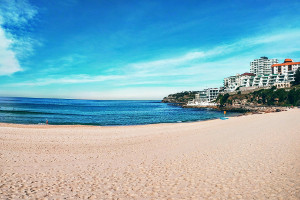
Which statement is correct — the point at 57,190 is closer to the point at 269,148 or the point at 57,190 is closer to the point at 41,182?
the point at 41,182

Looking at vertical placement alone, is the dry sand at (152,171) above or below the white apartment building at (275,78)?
below

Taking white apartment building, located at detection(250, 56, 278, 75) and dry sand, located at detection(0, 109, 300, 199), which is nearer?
dry sand, located at detection(0, 109, 300, 199)

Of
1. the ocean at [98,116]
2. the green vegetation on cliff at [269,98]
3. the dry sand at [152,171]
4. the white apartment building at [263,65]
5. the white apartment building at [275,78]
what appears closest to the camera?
the dry sand at [152,171]

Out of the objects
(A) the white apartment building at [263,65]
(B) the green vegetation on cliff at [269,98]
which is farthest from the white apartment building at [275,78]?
(A) the white apartment building at [263,65]

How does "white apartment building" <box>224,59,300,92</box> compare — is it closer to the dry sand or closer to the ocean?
the ocean

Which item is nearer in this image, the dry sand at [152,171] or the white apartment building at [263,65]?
the dry sand at [152,171]

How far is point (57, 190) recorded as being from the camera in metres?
6.51

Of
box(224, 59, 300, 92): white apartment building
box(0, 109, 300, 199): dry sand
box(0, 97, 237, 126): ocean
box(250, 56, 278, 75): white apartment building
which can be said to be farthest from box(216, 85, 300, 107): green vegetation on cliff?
box(250, 56, 278, 75): white apartment building

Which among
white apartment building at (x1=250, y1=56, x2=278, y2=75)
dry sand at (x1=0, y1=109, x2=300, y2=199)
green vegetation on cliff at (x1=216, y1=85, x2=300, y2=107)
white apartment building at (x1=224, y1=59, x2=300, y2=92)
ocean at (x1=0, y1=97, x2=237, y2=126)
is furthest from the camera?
white apartment building at (x1=250, y1=56, x2=278, y2=75)

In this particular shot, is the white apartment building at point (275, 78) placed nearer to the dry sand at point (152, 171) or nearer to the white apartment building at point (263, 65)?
the white apartment building at point (263, 65)

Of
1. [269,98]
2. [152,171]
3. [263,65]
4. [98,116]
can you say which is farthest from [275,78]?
[152,171]

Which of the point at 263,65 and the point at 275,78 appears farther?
the point at 263,65

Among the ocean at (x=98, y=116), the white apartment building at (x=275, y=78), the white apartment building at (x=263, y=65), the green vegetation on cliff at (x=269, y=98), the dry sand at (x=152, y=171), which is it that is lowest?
the ocean at (x=98, y=116)

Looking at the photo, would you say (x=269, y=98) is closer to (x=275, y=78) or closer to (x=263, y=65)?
(x=275, y=78)
